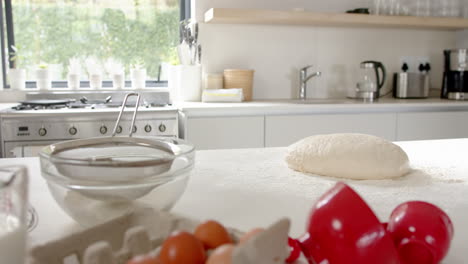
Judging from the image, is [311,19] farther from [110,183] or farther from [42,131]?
[110,183]

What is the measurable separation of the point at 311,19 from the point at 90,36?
156 cm

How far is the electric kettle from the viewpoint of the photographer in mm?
3061

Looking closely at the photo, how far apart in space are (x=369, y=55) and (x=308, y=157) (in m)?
2.63

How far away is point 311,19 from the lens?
2.81 meters

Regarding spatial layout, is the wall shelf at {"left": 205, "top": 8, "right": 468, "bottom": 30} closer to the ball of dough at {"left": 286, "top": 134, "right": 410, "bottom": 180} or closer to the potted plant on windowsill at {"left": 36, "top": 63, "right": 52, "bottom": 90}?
the potted plant on windowsill at {"left": 36, "top": 63, "right": 52, "bottom": 90}

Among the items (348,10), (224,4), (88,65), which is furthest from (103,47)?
(348,10)

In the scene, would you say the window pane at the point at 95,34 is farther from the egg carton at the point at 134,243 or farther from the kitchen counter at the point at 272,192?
the egg carton at the point at 134,243

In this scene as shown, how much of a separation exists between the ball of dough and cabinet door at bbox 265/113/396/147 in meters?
1.57

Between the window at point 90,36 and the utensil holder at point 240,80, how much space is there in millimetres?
497

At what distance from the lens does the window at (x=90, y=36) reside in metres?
3.00

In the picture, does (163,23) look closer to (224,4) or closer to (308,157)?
(224,4)

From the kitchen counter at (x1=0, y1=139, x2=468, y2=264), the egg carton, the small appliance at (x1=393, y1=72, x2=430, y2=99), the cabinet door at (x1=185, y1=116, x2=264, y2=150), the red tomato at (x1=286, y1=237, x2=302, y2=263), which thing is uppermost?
the small appliance at (x1=393, y1=72, x2=430, y2=99)

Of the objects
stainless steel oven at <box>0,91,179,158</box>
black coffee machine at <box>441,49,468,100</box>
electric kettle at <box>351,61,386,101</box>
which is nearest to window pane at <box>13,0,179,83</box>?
stainless steel oven at <box>0,91,179,158</box>

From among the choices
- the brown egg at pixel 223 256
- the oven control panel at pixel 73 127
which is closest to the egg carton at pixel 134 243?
the brown egg at pixel 223 256
